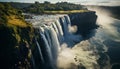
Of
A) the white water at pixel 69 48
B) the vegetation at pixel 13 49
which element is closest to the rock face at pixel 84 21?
the white water at pixel 69 48

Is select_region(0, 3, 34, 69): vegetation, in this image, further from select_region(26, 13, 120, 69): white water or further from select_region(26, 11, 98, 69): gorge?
select_region(26, 13, 120, 69): white water

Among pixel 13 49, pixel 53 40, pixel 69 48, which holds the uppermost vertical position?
pixel 13 49

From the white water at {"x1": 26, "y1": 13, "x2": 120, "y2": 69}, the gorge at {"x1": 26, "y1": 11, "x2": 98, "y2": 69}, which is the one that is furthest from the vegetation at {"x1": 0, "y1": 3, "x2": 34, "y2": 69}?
the white water at {"x1": 26, "y1": 13, "x2": 120, "y2": 69}

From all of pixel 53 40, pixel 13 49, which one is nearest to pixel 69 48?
pixel 53 40

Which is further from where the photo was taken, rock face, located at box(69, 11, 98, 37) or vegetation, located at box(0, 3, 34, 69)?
rock face, located at box(69, 11, 98, 37)

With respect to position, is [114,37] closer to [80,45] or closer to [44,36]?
[80,45]

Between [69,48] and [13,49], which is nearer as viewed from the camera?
[13,49]

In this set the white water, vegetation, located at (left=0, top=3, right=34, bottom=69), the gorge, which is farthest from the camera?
the white water

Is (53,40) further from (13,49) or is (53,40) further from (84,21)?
(84,21)
